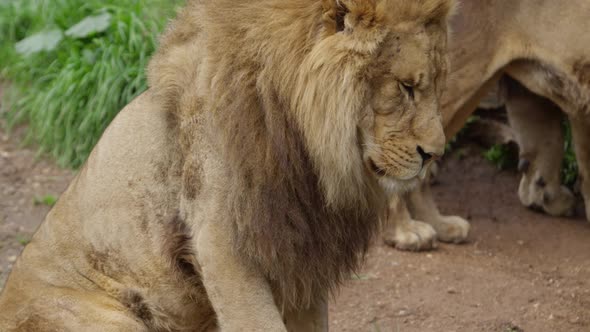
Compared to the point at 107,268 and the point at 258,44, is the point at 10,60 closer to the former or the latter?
the point at 107,268

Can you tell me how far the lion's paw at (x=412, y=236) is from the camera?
18.2 ft

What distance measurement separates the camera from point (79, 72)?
6.73 m

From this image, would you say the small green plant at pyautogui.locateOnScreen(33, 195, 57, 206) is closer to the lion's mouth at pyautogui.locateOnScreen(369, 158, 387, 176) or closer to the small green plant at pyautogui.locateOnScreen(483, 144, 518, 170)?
the small green plant at pyautogui.locateOnScreen(483, 144, 518, 170)

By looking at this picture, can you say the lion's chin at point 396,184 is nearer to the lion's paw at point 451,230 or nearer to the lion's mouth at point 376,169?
the lion's mouth at point 376,169

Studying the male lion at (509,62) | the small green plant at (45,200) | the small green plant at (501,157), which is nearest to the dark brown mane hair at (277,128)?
the male lion at (509,62)

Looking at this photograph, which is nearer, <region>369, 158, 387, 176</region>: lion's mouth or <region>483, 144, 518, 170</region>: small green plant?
<region>369, 158, 387, 176</region>: lion's mouth

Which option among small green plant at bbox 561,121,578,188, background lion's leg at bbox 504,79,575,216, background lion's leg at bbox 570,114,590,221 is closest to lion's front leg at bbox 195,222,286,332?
background lion's leg at bbox 570,114,590,221

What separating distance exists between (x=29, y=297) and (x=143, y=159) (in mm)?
647

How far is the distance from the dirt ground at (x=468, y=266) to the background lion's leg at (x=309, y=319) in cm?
88

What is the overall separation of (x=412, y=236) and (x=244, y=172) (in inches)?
94.9

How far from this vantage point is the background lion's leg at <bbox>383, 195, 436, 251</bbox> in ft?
18.2

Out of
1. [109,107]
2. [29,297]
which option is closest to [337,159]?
[29,297]

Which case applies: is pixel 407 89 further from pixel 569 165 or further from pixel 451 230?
pixel 569 165

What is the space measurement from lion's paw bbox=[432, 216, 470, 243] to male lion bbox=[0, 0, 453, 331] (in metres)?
2.06
